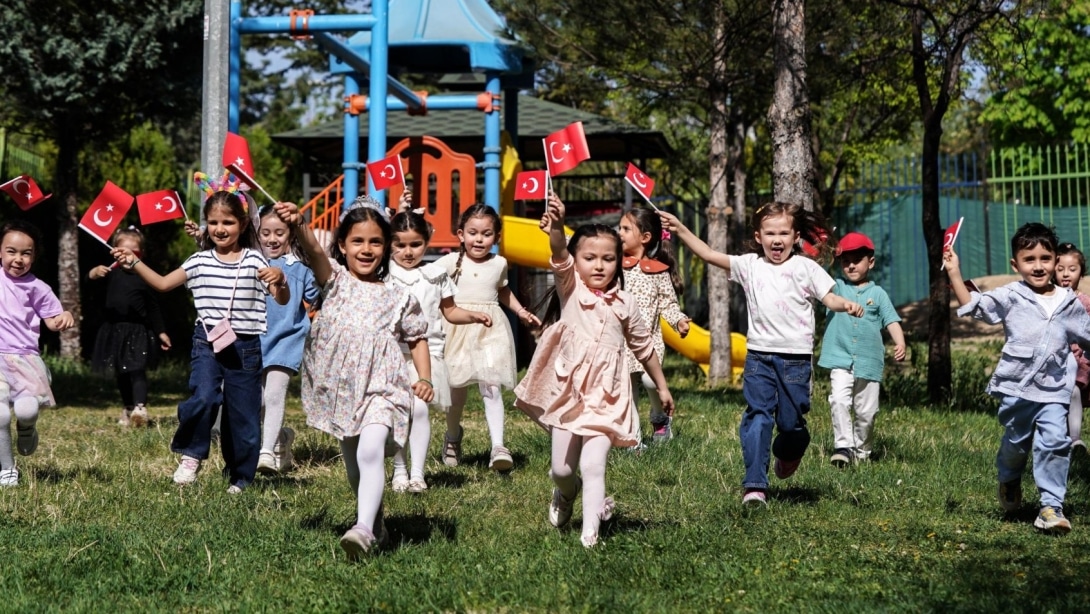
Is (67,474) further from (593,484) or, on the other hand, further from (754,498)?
(754,498)

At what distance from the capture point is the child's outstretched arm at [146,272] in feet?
21.2

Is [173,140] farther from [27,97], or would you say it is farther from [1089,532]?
[1089,532]

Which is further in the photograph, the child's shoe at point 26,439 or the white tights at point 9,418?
the child's shoe at point 26,439

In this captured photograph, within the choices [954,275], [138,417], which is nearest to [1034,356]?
[954,275]

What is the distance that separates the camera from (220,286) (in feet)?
22.7

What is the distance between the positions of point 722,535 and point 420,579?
148 centimetres

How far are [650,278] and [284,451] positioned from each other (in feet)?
8.65

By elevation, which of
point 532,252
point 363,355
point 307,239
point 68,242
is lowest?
point 363,355

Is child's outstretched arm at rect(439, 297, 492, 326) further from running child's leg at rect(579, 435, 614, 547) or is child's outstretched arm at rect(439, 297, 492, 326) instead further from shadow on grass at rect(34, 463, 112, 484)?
shadow on grass at rect(34, 463, 112, 484)

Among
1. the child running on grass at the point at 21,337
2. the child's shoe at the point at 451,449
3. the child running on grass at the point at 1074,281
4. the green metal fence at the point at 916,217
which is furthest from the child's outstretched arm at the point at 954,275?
the green metal fence at the point at 916,217

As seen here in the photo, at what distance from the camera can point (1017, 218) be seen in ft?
78.5

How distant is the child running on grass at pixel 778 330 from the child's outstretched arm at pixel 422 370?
151 centimetres

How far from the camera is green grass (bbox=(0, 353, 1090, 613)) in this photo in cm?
481

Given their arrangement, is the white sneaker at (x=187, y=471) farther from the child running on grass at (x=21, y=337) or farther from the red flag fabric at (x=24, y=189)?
the red flag fabric at (x=24, y=189)
